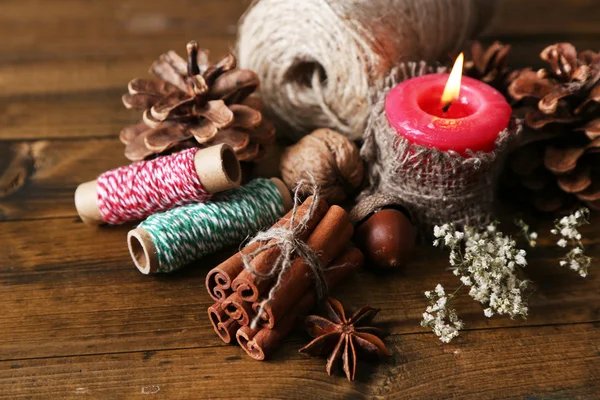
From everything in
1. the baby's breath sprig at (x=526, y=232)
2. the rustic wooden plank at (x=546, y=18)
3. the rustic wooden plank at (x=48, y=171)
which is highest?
the rustic wooden plank at (x=546, y=18)

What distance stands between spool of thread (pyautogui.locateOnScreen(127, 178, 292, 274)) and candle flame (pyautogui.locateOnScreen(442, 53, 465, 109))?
A: 32cm

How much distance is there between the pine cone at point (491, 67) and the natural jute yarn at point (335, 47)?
0.34ft

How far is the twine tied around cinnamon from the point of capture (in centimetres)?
94

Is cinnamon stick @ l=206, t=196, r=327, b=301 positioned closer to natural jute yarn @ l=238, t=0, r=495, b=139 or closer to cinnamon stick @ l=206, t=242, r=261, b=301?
cinnamon stick @ l=206, t=242, r=261, b=301

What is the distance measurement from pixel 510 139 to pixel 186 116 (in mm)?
Answer: 568

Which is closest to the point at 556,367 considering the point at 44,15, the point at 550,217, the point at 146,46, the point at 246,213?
the point at 550,217

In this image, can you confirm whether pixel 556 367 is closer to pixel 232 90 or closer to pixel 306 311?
pixel 306 311

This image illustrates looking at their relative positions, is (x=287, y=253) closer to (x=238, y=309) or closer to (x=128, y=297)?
(x=238, y=309)

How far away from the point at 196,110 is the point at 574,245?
73 cm

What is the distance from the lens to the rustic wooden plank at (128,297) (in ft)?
3.31

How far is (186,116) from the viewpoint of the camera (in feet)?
3.86

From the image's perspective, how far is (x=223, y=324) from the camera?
3.18 feet

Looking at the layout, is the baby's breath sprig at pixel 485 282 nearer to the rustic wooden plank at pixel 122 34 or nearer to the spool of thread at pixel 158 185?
the spool of thread at pixel 158 185

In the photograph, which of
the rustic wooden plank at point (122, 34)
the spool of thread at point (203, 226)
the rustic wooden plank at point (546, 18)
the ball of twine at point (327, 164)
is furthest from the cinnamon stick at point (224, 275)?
the rustic wooden plank at point (546, 18)
